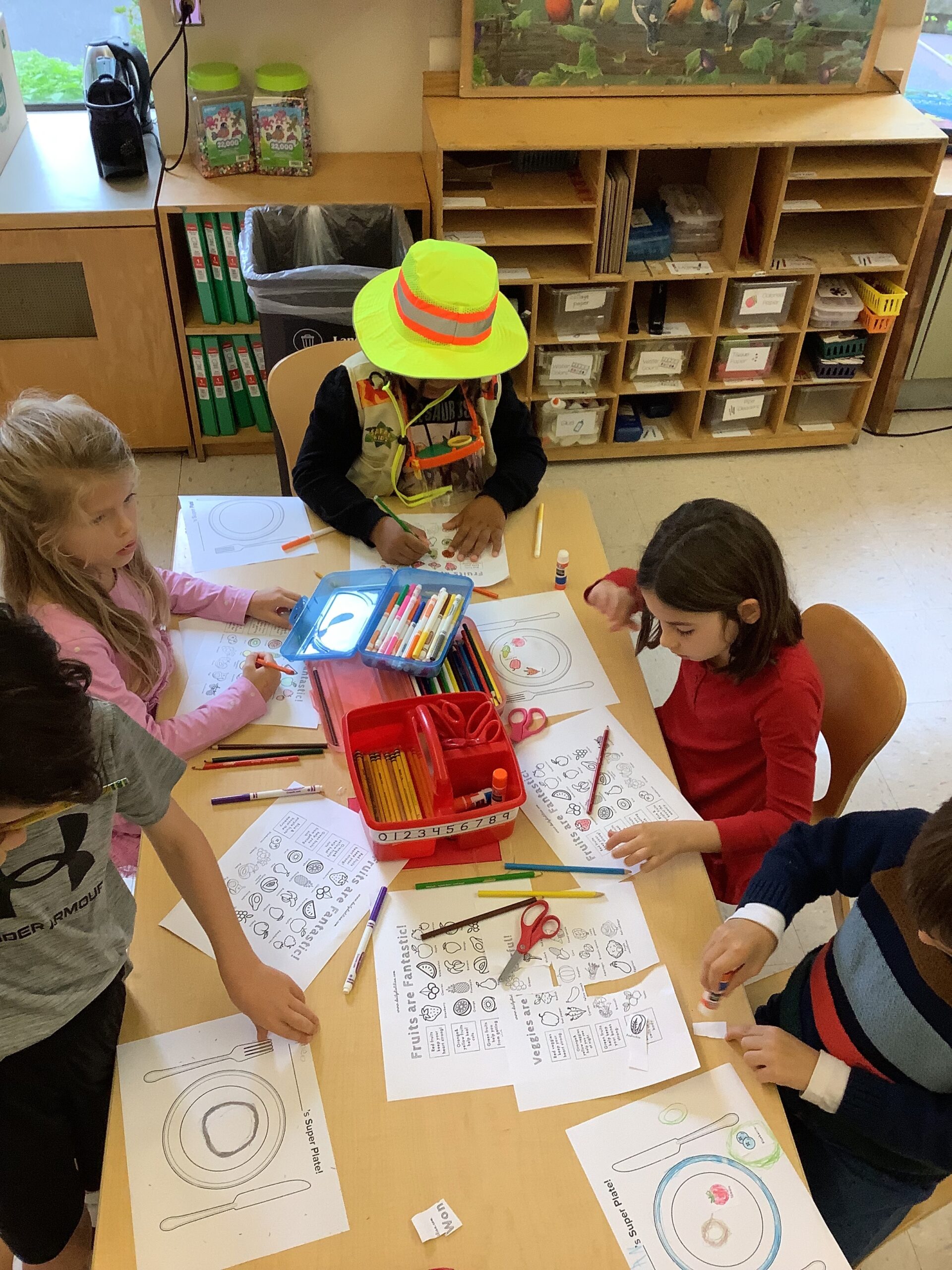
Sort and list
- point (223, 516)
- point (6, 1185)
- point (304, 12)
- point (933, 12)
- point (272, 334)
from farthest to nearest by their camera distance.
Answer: point (933, 12)
point (304, 12)
point (272, 334)
point (223, 516)
point (6, 1185)

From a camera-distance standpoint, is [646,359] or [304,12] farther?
[646,359]

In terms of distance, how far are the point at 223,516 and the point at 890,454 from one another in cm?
238

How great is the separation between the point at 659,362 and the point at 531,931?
2234mm

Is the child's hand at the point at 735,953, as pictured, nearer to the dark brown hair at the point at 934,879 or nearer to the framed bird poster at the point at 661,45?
the dark brown hair at the point at 934,879

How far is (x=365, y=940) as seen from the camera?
1139 mm

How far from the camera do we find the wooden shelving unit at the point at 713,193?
8.44 feet

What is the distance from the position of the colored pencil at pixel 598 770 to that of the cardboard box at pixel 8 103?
2.50 metres

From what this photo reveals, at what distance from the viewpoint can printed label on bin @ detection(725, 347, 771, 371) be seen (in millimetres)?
2986

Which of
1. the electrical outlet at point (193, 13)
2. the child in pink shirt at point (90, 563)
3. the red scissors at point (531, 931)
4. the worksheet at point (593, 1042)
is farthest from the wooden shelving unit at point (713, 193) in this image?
the worksheet at point (593, 1042)

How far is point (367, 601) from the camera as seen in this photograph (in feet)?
5.09

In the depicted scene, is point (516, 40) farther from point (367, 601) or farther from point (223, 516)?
point (367, 601)

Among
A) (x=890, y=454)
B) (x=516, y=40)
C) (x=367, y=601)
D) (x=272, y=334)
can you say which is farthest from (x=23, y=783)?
(x=890, y=454)

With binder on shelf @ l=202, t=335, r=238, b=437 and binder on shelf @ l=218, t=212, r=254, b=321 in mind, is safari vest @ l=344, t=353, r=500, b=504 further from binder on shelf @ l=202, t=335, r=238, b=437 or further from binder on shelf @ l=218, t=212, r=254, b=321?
binder on shelf @ l=202, t=335, r=238, b=437

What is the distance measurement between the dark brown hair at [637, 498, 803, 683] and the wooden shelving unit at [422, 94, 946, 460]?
151cm
